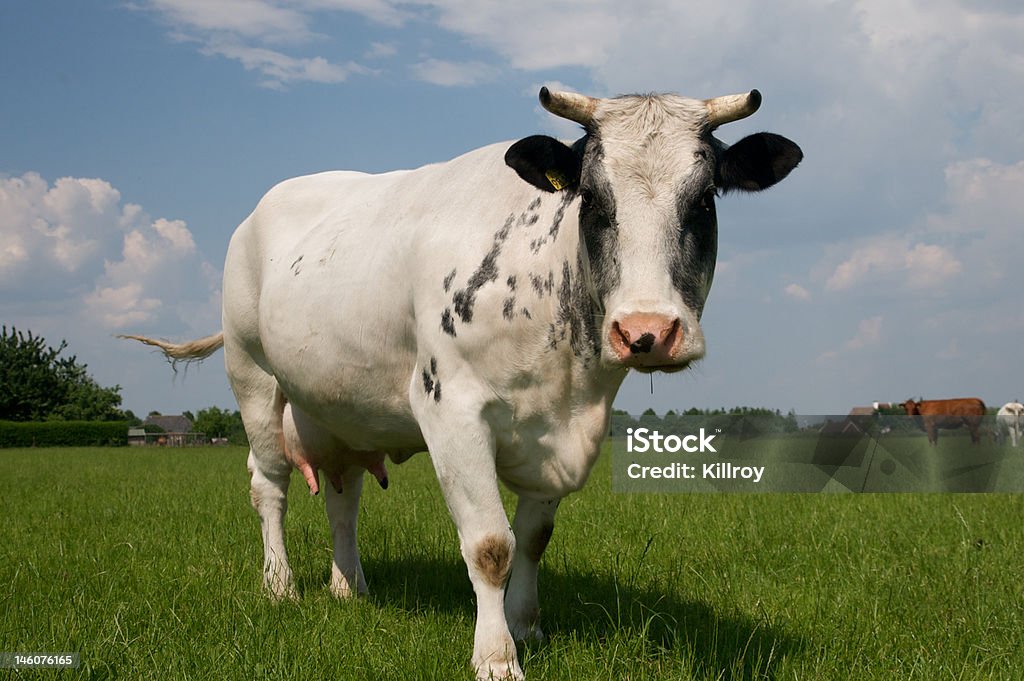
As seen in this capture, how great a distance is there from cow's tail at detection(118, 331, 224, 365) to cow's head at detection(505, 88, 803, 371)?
4631mm

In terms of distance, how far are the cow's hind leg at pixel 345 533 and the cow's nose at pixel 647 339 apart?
345 centimetres

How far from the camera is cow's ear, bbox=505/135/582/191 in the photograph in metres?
3.98

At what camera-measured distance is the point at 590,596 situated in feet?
19.0

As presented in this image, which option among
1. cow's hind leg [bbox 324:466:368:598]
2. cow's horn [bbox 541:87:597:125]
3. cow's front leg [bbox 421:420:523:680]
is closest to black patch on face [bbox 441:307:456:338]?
cow's front leg [bbox 421:420:523:680]

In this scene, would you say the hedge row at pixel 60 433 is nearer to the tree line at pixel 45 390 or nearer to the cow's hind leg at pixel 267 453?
the tree line at pixel 45 390

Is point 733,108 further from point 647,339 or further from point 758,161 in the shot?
point 647,339

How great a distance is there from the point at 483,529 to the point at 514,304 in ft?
3.22

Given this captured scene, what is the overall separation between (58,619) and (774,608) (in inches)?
151

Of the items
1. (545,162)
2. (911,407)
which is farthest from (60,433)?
(545,162)

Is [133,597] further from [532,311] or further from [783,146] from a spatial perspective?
[783,146]

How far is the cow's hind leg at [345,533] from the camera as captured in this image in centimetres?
630

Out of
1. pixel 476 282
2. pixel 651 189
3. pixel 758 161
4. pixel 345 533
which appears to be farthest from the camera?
pixel 345 533

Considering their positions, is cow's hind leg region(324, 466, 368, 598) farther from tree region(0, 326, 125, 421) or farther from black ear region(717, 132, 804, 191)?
tree region(0, 326, 125, 421)

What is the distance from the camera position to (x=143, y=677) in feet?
13.0
